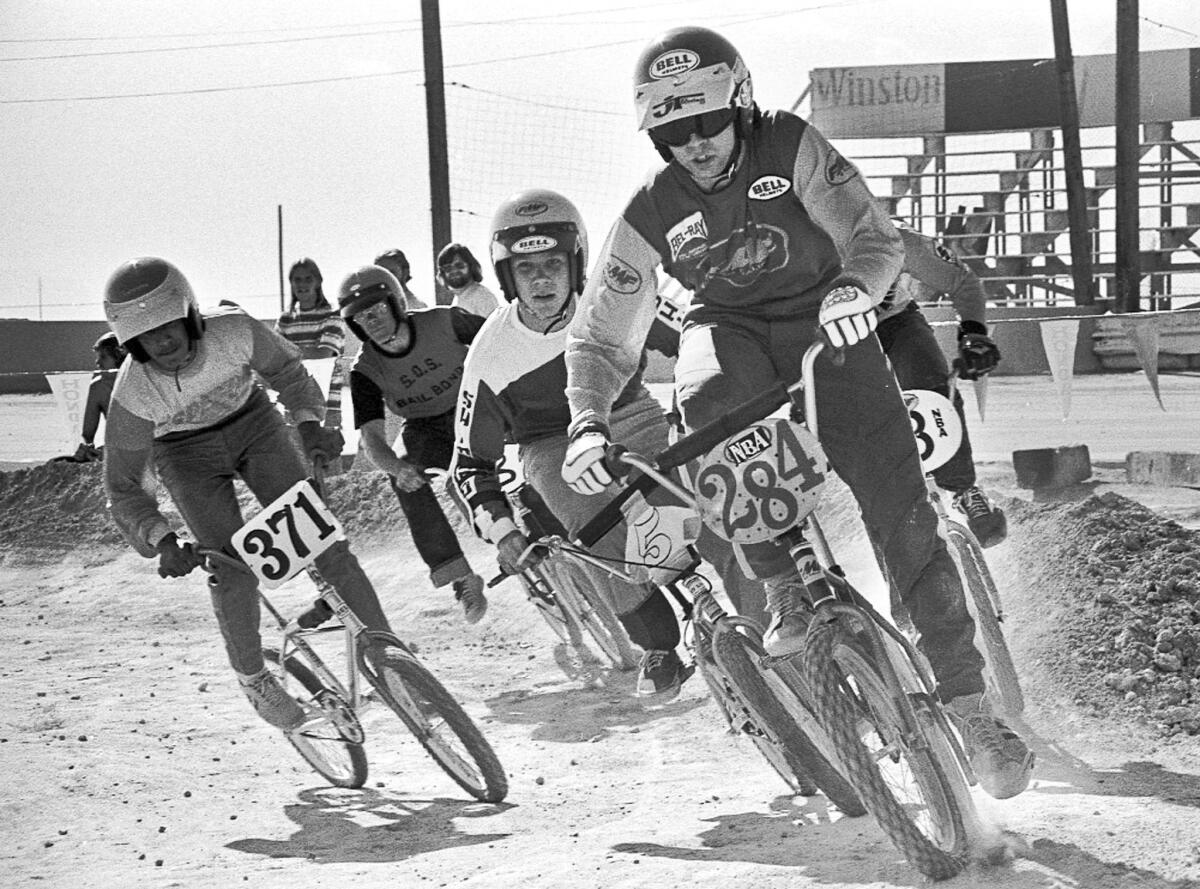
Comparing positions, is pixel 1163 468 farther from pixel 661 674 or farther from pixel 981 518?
pixel 661 674

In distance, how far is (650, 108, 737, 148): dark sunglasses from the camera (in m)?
5.09

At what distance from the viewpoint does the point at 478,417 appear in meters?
7.39

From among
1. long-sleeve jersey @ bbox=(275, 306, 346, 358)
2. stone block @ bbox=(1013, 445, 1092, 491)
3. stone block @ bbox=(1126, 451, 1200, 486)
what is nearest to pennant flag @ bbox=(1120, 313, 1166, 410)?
stone block @ bbox=(1126, 451, 1200, 486)

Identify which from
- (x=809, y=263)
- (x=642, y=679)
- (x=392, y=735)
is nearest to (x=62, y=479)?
(x=392, y=735)

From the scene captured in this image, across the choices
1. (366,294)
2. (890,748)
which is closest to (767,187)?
(890,748)

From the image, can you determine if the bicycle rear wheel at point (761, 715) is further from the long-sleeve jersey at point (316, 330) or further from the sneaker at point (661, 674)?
the long-sleeve jersey at point (316, 330)

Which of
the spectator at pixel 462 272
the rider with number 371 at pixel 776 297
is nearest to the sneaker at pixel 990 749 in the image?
the rider with number 371 at pixel 776 297

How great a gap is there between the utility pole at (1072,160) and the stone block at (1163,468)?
1437cm

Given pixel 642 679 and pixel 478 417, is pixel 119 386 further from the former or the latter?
pixel 642 679

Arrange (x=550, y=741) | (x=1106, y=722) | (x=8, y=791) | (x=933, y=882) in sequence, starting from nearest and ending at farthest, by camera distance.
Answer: (x=933, y=882)
(x=1106, y=722)
(x=8, y=791)
(x=550, y=741)

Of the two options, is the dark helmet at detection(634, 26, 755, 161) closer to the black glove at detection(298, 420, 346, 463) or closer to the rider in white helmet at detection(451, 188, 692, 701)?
the rider in white helmet at detection(451, 188, 692, 701)

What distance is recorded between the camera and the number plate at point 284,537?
287 inches

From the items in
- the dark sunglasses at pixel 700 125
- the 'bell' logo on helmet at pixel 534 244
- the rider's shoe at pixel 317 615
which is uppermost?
the dark sunglasses at pixel 700 125

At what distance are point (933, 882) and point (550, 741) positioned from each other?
386 centimetres
